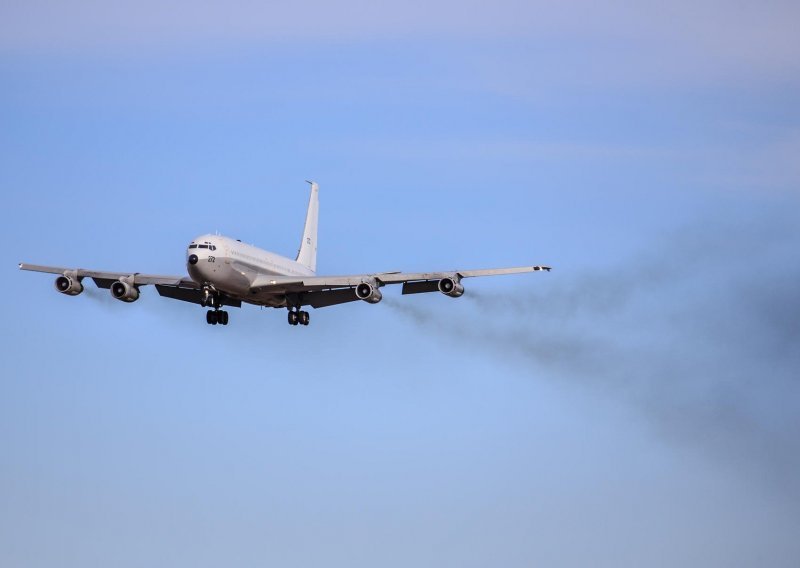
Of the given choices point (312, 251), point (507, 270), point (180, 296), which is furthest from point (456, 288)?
point (312, 251)

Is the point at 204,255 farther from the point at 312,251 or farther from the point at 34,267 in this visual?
the point at 312,251

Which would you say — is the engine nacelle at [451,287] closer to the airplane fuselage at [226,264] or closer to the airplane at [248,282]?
the airplane at [248,282]

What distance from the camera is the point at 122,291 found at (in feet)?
420

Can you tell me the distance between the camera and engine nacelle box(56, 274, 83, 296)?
13062 cm

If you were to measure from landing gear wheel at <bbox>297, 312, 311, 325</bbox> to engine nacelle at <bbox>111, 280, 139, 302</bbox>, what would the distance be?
13.2 meters

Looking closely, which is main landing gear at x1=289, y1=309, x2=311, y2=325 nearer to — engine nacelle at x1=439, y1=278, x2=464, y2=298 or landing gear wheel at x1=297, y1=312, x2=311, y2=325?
landing gear wheel at x1=297, y1=312, x2=311, y2=325

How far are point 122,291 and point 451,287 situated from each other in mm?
25433

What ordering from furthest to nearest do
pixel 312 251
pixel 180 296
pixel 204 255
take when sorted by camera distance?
pixel 312 251 → pixel 180 296 → pixel 204 255

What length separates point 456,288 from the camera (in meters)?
123

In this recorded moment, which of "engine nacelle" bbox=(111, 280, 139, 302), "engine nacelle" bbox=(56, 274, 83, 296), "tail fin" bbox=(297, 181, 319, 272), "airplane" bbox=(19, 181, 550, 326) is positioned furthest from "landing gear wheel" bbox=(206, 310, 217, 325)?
"tail fin" bbox=(297, 181, 319, 272)

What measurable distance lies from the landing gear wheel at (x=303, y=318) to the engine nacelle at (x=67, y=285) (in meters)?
17.3

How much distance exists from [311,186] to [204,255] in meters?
40.4

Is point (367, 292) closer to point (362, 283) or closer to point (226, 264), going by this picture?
point (362, 283)

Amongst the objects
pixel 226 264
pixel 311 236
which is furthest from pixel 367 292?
Result: pixel 311 236
